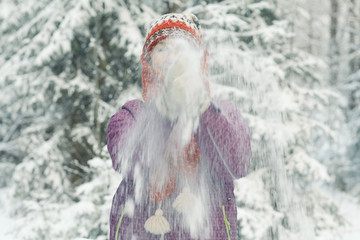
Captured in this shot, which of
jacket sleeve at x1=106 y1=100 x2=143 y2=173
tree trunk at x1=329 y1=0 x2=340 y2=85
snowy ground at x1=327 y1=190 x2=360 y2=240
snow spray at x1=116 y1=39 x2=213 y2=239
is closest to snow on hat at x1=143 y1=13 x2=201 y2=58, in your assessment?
snow spray at x1=116 y1=39 x2=213 y2=239

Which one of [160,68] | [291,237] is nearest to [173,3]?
[291,237]

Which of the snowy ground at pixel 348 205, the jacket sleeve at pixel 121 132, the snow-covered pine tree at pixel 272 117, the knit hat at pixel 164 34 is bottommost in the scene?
the snowy ground at pixel 348 205

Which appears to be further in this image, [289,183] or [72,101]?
[72,101]

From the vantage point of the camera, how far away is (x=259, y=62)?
15.9ft

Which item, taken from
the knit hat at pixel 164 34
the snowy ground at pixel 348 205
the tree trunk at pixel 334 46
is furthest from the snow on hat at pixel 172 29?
the tree trunk at pixel 334 46

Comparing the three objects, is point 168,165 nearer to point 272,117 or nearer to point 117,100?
point 272,117

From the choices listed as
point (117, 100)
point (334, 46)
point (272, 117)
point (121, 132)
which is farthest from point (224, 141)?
point (334, 46)

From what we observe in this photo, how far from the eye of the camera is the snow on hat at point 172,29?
1.43 meters

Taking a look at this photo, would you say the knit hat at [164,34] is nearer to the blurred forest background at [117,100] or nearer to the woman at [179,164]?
the woman at [179,164]

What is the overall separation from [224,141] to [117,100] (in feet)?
16.4

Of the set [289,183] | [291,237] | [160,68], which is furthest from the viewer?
[289,183]

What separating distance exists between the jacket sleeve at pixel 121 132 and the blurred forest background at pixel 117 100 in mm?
2470

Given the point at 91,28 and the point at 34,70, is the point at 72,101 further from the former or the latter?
the point at 91,28

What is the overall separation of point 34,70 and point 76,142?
1483mm
